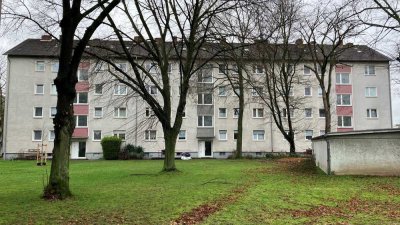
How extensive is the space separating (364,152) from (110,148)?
35713 millimetres

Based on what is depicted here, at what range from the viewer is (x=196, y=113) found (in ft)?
189

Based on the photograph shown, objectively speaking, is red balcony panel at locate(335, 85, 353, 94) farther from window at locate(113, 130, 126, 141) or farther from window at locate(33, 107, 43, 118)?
window at locate(33, 107, 43, 118)

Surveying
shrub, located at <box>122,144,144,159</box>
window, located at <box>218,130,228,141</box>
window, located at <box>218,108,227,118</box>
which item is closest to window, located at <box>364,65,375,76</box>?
window, located at <box>218,108,227,118</box>

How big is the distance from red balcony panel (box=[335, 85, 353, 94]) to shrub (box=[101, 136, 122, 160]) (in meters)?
30.7

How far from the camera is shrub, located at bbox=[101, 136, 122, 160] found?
167 ft

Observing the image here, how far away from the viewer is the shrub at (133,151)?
2050 inches

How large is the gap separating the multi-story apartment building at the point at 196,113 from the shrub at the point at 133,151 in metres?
1.64

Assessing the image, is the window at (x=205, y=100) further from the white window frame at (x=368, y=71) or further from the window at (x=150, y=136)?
the white window frame at (x=368, y=71)

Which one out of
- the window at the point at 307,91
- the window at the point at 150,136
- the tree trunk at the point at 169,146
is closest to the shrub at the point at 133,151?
the window at the point at 150,136

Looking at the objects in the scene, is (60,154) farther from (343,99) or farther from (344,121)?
(343,99)

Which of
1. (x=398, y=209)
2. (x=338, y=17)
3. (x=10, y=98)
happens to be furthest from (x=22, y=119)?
(x=398, y=209)

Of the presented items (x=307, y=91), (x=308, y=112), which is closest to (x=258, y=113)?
(x=308, y=112)

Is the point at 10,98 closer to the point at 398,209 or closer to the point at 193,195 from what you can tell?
the point at 193,195

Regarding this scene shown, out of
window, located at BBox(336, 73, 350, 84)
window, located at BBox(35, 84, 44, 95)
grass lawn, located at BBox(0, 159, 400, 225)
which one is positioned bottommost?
grass lawn, located at BBox(0, 159, 400, 225)
